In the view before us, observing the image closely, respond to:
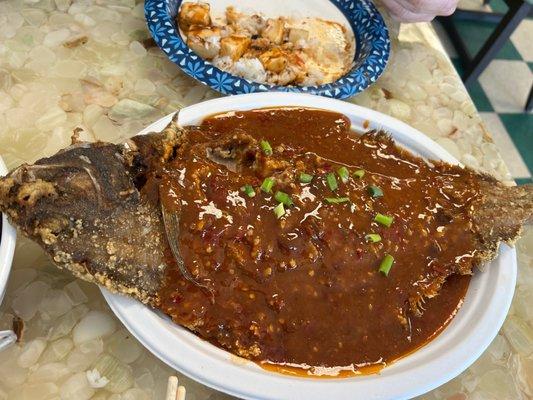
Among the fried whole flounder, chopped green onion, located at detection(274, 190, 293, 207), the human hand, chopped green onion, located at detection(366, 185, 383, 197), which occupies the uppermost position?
the human hand

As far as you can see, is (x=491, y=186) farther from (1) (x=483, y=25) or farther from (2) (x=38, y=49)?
(1) (x=483, y=25)

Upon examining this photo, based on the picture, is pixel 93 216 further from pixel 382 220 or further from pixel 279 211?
pixel 382 220

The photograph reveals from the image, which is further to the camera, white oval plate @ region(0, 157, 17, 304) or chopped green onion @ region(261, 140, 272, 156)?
chopped green onion @ region(261, 140, 272, 156)

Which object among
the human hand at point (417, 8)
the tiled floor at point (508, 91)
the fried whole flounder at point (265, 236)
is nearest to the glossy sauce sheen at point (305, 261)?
the fried whole flounder at point (265, 236)

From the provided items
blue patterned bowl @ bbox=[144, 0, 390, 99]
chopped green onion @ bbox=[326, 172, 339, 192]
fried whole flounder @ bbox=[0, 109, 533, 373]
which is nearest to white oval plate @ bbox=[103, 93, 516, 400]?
fried whole flounder @ bbox=[0, 109, 533, 373]

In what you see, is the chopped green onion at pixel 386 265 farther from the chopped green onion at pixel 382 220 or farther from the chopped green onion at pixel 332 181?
the chopped green onion at pixel 332 181

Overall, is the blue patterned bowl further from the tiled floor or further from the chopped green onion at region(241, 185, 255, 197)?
the tiled floor

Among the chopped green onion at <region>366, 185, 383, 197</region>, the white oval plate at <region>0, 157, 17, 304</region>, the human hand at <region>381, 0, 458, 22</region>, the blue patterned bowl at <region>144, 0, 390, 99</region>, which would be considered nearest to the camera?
the white oval plate at <region>0, 157, 17, 304</region>

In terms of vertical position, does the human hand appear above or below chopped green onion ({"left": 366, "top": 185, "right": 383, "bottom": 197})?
above
